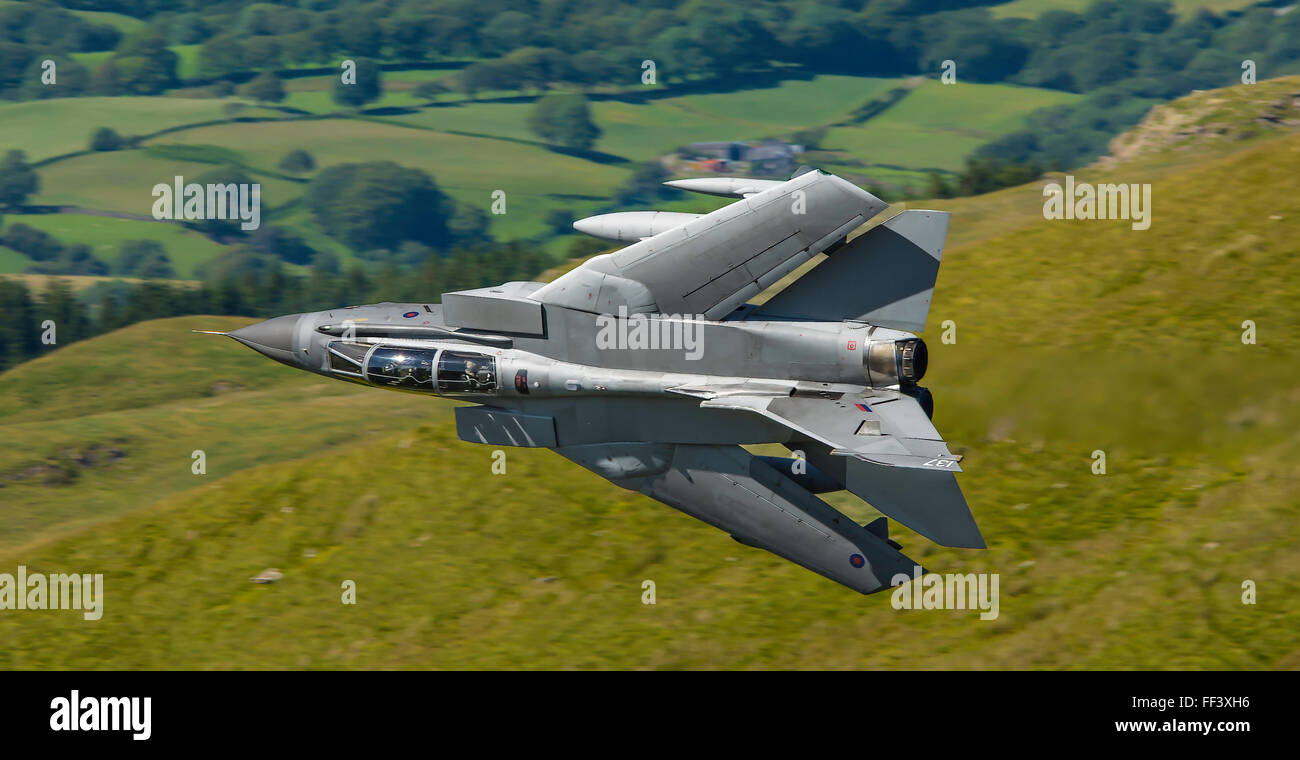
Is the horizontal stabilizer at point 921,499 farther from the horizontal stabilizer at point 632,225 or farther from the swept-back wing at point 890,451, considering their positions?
the horizontal stabilizer at point 632,225

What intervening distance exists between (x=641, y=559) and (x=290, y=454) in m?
17.5

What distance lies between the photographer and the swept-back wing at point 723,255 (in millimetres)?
26359

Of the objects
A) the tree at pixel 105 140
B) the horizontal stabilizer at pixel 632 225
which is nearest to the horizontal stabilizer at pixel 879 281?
the horizontal stabilizer at pixel 632 225

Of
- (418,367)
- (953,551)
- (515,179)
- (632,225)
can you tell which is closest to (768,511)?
(953,551)

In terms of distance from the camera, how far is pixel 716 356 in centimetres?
2586

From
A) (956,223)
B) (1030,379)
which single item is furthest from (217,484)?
→ (956,223)

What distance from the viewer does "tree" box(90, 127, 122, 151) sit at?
18862 centimetres

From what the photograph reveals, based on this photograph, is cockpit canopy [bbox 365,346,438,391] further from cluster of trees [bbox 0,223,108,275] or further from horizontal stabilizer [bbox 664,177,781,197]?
cluster of trees [bbox 0,223,108,275]

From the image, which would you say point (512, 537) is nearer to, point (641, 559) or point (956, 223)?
point (641, 559)

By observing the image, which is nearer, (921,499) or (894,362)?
(921,499)

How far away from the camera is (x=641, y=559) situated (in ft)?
103

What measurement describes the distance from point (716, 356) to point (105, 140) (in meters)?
190
